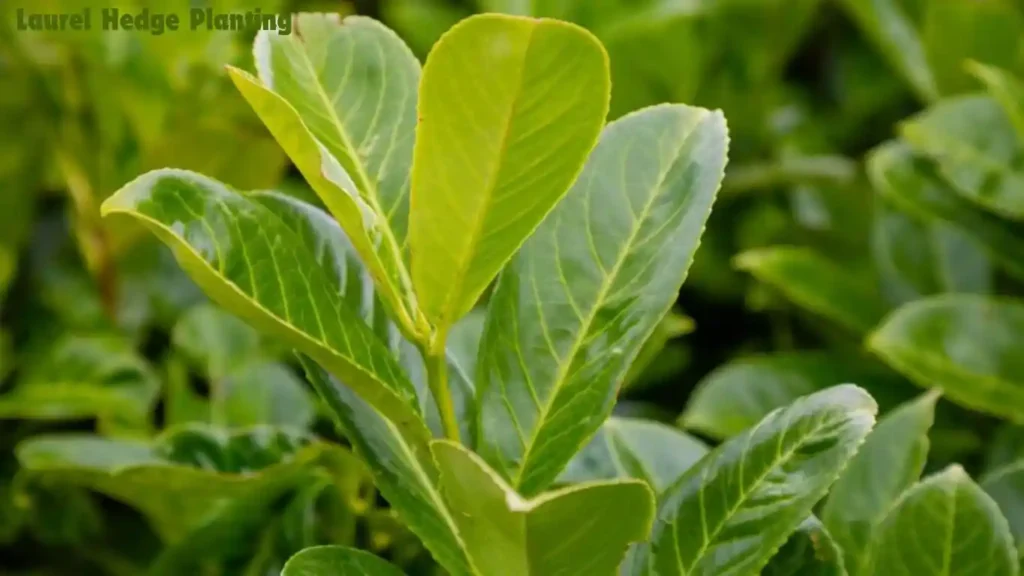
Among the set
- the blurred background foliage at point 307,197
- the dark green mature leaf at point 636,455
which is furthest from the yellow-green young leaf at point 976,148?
the dark green mature leaf at point 636,455

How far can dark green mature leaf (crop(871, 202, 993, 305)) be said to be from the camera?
99 cm

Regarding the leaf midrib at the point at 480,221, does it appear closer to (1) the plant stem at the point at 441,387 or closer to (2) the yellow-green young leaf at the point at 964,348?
(1) the plant stem at the point at 441,387

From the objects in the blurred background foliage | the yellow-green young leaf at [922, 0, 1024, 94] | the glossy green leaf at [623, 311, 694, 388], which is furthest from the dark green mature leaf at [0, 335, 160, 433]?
the yellow-green young leaf at [922, 0, 1024, 94]

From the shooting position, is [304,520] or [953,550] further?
[304,520]

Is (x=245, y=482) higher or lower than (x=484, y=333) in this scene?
lower

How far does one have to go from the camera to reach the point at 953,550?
1.71 feet

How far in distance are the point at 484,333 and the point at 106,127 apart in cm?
73

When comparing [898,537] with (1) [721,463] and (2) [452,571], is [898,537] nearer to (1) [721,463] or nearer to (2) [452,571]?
(1) [721,463]

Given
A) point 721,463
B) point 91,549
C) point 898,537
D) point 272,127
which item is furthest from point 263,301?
point 91,549

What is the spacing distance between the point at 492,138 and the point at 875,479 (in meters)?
0.36

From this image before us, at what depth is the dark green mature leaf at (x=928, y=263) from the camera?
0.99 metres

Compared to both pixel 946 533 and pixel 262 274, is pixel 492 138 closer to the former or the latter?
pixel 262 274

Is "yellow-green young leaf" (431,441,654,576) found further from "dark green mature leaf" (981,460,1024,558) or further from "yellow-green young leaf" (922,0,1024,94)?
"yellow-green young leaf" (922,0,1024,94)

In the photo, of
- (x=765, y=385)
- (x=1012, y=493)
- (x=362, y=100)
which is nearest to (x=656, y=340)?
(x=765, y=385)
